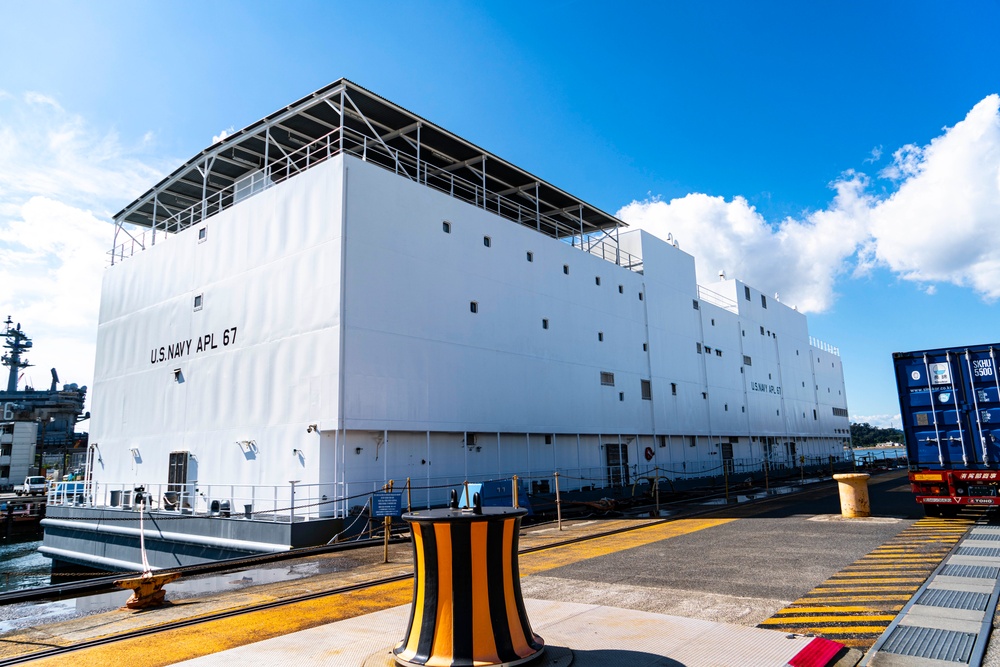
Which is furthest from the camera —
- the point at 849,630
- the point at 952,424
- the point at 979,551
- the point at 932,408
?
the point at 932,408

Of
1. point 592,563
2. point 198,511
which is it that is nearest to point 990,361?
point 592,563

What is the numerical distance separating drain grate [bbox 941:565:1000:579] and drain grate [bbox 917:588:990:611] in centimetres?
105

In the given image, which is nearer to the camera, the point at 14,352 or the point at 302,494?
the point at 302,494

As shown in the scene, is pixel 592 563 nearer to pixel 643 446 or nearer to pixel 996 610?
pixel 996 610

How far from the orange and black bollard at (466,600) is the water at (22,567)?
21038 millimetres

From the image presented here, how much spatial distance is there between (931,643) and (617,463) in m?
20.8

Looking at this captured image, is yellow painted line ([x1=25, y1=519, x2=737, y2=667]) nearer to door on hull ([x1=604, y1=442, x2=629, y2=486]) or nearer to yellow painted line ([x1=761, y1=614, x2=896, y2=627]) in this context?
yellow painted line ([x1=761, y1=614, x2=896, y2=627])

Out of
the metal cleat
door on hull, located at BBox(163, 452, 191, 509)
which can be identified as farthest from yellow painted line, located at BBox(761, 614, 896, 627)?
door on hull, located at BBox(163, 452, 191, 509)

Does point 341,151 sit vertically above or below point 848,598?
above

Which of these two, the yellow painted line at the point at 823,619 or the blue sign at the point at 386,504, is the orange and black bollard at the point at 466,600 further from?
the blue sign at the point at 386,504

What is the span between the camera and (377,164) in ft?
64.2

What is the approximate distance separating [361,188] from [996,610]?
15.6 m

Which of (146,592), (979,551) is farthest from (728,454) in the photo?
(146,592)

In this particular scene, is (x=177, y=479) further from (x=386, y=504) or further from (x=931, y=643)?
(x=931, y=643)
